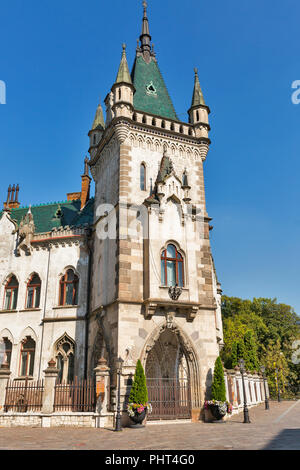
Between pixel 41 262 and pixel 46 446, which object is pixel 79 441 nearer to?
pixel 46 446

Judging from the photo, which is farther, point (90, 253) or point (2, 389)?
point (90, 253)

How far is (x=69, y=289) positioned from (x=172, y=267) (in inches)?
300

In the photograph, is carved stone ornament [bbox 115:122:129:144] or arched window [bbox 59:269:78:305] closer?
carved stone ornament [bbox 115:122:129:144]

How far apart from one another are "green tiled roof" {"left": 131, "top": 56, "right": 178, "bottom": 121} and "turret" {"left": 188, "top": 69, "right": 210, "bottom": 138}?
1.21 metres

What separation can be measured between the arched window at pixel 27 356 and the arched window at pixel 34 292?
213cm

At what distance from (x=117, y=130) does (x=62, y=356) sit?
45.1ft

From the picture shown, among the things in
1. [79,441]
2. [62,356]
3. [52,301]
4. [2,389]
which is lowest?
[79,441]

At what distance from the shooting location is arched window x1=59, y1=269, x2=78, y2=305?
24.9m

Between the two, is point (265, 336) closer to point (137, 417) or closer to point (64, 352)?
point (64, 352)

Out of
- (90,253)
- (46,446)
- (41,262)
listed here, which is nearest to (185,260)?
(90,253)

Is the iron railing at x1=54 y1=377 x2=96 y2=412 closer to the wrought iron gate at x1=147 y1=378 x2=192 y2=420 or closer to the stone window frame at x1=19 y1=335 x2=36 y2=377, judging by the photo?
the wrought iron gate at x1=147 y1=378 x2=192 y2=420

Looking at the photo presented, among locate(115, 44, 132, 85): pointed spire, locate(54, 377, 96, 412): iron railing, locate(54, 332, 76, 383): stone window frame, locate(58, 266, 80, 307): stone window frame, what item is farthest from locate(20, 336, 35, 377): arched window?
locate(115, 44, 132, 85): pointed spire

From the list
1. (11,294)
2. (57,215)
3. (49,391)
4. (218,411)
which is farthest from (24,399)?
(57,215)
